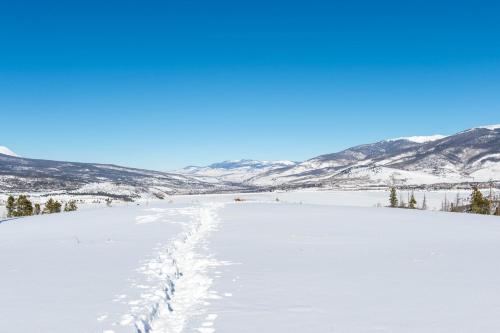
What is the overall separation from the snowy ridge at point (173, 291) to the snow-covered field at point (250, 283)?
0.04 m

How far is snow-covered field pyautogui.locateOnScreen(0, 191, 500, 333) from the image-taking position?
8812 millimetres

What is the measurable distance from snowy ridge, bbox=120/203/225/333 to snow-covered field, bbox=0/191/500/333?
4 centimetres

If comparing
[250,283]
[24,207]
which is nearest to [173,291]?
[250,283]

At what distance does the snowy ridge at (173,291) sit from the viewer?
28.9 feet

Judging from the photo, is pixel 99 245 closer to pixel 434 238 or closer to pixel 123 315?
pixel 123 315

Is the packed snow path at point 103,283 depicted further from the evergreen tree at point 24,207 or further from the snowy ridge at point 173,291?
the evergreen tree at point 24,207

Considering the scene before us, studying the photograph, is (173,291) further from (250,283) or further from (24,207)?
(24,207)

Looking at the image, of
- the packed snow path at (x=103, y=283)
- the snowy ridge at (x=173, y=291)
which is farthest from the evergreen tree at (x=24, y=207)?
the snowy ridge at (x=173, y=291)

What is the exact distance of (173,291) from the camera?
1146cm

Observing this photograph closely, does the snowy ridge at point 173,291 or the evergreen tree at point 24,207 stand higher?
the snowy ridge at point 173,291

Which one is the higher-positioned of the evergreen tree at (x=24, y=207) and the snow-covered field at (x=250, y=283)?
the snow-covered field at (x=250, y=283)

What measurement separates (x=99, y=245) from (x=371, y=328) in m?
15.4

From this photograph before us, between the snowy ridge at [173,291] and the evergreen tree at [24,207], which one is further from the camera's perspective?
the evergreen tree at [24,207]

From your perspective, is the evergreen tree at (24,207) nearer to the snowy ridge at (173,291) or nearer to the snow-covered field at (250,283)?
the snow-covered field at (250,283)
